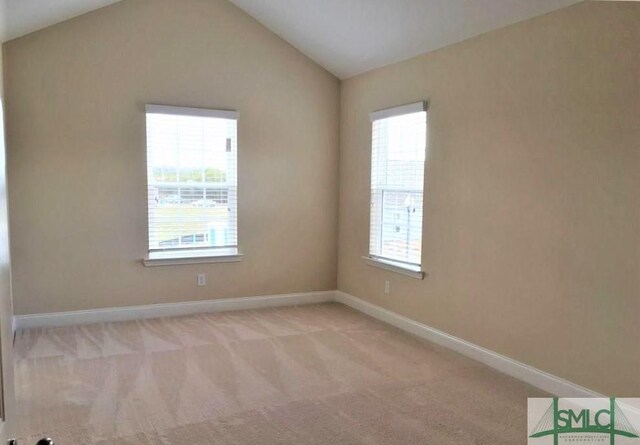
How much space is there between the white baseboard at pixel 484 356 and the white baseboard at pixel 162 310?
683mm

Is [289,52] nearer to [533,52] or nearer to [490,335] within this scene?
[533,52]

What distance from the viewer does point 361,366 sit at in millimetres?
3688

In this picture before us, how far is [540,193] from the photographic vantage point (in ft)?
10.9

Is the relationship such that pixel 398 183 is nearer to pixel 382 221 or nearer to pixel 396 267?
pixel 382 221

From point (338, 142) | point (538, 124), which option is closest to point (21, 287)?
point (338, 142)

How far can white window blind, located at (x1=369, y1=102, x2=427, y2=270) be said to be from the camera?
441 centimetres

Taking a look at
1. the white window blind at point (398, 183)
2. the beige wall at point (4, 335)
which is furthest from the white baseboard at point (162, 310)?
the beige wall at point (4, 335)

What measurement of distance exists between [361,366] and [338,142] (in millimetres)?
2729

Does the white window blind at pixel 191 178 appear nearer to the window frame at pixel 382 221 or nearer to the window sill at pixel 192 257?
the window sill at pixel 192 257

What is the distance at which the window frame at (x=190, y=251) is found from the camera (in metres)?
4.73

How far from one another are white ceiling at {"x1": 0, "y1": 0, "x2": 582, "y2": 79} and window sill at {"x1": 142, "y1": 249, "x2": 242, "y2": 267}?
87.1 inches

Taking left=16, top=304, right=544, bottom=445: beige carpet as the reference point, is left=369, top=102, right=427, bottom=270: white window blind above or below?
above

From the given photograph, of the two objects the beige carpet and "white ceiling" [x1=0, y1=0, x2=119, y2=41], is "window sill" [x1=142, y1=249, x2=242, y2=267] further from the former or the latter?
"white ceiling" [x1=0, y1=0, x2=119, y2=41]

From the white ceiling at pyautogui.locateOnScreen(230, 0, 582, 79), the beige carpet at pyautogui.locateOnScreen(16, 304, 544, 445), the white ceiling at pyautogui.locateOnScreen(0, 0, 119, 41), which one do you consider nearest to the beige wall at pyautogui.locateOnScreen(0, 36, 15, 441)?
the beige carpet at pyautogui.locateOnScreen(16, 304, 544, 445)
